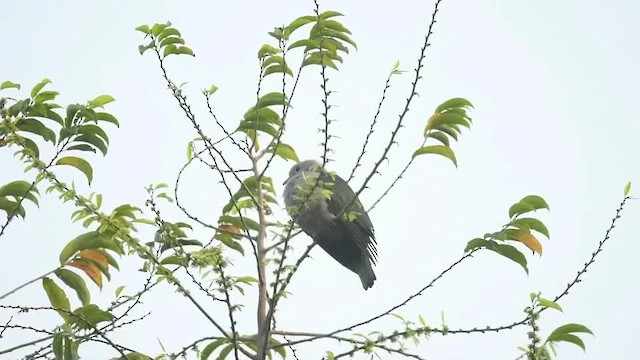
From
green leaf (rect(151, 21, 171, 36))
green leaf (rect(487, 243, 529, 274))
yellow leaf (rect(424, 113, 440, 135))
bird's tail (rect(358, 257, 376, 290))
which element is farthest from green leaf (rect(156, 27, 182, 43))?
bird's tail (rect(358, 257, 376, 290))

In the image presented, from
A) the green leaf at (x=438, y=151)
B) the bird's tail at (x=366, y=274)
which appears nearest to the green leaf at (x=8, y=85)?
the green leaf at (x=438, y=151)

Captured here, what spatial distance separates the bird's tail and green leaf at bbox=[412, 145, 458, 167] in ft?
8.62

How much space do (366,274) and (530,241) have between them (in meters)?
2.79

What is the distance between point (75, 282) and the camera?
4.01 m

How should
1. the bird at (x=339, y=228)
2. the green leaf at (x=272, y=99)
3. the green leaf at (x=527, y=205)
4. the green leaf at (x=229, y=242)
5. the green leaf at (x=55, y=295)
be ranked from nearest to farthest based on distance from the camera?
the green leaf at (x=527, y=205), the green leaf at (x=55, y=295), the green leaf at (x=272, y=99), the green leaf at (x=229, y=242), the bird at (x=339, y=228)

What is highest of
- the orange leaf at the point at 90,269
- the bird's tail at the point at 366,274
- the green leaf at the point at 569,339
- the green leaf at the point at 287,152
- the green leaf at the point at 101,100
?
the bird's tail at the point at 366,274

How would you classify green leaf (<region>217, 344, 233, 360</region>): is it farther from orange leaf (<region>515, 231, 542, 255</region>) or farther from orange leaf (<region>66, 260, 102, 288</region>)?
orange leaf (<region>515, 231, 542, 255</region>)

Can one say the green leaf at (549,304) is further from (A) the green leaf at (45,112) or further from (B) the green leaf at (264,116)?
(A) the green leaf at (45,112)

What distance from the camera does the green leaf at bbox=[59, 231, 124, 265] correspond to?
12.9 ft

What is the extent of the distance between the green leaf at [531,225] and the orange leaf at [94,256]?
179cm

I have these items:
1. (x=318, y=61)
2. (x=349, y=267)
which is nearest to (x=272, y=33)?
(x=318, y=61)

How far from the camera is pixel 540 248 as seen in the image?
11.9 ft

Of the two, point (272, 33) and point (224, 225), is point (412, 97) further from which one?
point (224, 225)

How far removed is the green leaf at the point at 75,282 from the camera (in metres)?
4.00
